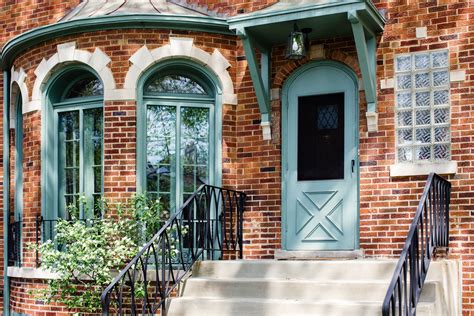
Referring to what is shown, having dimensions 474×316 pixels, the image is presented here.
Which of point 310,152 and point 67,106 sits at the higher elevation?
point 67,106

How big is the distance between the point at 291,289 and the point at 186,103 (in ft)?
10.1

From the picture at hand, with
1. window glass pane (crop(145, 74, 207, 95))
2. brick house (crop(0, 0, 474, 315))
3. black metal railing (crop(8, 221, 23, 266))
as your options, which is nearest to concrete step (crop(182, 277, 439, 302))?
brick house (crop(0, 0, 474, 315))

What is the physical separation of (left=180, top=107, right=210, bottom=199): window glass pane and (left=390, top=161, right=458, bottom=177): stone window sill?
2.39 meters

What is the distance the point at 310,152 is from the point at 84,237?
282cm

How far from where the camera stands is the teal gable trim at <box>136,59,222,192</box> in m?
9.44

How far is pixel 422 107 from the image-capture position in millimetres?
8648

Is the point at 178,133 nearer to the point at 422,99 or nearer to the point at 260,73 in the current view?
the point at 260,73

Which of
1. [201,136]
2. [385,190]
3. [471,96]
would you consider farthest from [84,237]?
[471,96]

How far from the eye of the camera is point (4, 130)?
437 inches

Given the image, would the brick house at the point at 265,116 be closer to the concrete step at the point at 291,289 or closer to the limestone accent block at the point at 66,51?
the limestone accent block at the point at 66,51

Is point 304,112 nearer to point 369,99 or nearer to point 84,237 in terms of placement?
point 369,99

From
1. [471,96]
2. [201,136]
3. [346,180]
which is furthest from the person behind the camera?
[201,136]

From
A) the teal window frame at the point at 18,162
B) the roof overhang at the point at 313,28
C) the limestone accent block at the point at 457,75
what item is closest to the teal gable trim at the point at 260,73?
the roof overhang at the point at 313,28

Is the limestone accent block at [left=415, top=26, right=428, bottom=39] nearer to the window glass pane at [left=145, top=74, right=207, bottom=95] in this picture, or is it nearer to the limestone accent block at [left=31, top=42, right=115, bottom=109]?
the window glass pane at [left=145, top=74, right=207, bottom=95]
